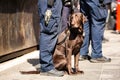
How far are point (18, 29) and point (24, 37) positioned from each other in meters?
0.45

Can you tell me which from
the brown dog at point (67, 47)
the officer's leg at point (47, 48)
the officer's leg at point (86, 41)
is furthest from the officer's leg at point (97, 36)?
the officer's leg at point (47, 48)

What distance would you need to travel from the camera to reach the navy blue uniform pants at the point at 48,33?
6.24m

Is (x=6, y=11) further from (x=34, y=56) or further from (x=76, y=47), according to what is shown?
(x=76, y=47)

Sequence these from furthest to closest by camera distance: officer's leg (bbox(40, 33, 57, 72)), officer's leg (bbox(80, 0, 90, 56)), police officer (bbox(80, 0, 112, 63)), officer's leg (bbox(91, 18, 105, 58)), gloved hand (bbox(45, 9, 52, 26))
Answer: officer's leg (bbox(80, 0, 90, 56))
officer's leg (bbox(91, 18, 105, 58))
police officer (bbox(80, 0, 112, 63))
officer's leg (bbox(40, 33, 57, 72))
gloved hand (bbox(45, 9, 52, 26))

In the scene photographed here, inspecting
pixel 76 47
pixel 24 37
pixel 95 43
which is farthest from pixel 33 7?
pixel 76 47

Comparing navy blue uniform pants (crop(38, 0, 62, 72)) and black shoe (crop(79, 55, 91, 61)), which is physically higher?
navy blue uniform pants (crop(38, 0, 62, 72))

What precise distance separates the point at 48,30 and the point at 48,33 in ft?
0.26

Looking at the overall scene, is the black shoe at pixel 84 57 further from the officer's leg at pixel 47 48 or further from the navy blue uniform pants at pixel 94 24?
the officer's leg at pixel 47 48

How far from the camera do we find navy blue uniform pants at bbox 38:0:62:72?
624cm

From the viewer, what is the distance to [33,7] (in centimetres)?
952

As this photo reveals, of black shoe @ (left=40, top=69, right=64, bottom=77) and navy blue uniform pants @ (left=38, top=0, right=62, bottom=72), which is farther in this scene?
black shoe @ (left=40, top=69, right=64, bottom=77)

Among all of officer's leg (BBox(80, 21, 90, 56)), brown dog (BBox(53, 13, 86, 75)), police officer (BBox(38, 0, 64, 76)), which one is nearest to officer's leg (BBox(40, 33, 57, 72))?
police officer (BBox(38, 0, 64, 76))

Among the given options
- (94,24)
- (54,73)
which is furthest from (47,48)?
(94,24)

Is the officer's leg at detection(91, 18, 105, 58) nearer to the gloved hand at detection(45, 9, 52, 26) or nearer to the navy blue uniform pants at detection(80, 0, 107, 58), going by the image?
the navy blue uniform pants at detection(80, 0, 107, 58)
